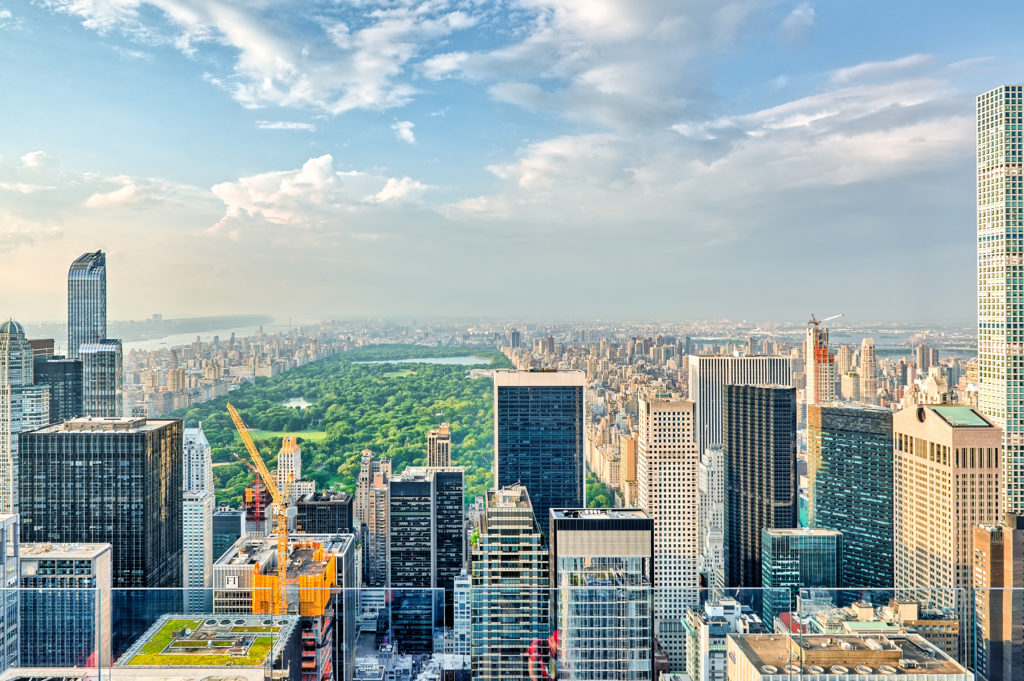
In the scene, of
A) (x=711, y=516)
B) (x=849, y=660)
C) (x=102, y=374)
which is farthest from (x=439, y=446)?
(x=849, y=660)

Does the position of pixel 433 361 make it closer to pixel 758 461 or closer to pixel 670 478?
pixel 670 478

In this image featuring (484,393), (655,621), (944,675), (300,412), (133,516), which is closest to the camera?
(944,675)

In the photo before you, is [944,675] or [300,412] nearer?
[944,675]

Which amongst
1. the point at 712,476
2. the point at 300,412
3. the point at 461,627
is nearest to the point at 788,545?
the point at 712,476

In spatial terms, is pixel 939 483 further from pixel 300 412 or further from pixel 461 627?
pixel 300 412

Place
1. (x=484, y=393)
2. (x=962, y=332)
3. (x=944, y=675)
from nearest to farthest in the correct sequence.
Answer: (x=944, y=675) < (x=962, y=332) < (x=484, y=393)

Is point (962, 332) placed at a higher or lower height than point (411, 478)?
higher

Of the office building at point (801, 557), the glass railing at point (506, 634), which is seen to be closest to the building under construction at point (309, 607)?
the glass railing at point (506, 634)
